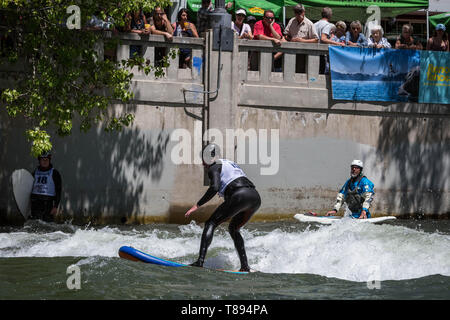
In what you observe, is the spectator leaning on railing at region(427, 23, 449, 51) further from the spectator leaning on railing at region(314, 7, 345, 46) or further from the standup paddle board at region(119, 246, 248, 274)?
the standup paddle board at region(119, 246, 248, 274)

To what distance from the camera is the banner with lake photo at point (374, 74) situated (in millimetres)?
18062

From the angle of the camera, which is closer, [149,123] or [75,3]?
[75,3]

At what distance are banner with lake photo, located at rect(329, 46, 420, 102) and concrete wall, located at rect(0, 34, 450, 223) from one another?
25cm

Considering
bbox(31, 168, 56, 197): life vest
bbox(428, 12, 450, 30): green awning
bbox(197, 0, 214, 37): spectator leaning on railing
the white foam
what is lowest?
the white foam

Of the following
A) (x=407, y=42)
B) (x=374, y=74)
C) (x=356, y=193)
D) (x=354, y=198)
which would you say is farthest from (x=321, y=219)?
(x=407, y=42)

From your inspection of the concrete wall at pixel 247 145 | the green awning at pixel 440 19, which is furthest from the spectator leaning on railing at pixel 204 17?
the green awning at pixel 440 19

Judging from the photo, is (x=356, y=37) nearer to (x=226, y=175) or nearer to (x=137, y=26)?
(x=137, y=26)

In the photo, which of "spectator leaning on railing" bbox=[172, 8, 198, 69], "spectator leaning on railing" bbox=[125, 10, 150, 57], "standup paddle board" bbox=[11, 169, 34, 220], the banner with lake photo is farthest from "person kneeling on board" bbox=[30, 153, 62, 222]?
the banner with lake photo

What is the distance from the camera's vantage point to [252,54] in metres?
17.9

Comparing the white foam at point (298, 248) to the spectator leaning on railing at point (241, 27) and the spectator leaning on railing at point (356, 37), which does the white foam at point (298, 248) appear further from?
the spectator leaning on railing at point (356, 37)

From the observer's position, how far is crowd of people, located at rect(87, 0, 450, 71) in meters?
17.2

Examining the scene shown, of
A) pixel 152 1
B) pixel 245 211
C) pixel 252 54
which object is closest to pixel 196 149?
pixel 252 54

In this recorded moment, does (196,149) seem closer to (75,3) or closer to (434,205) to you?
(75,3)
